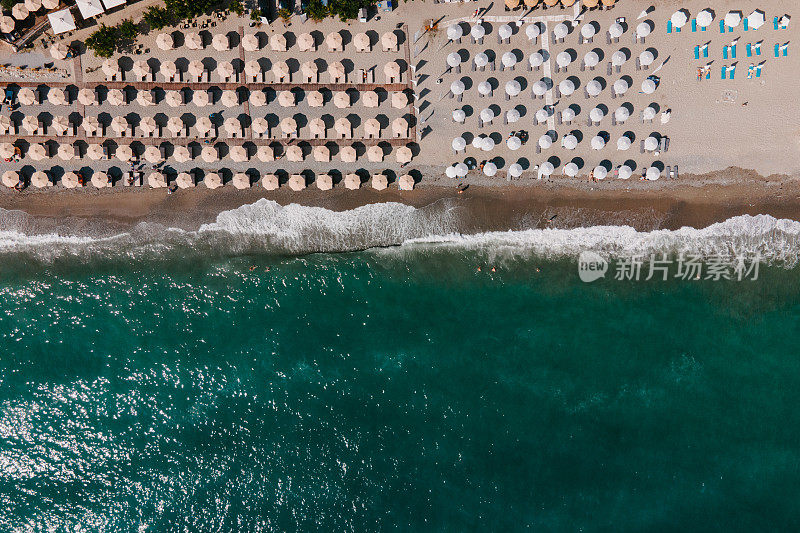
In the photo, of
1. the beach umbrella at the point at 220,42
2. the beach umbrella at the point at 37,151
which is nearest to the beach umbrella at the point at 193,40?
the beach umbrella at the point at 220,42

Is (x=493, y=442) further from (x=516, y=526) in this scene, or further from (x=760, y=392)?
(x=760, y=392)

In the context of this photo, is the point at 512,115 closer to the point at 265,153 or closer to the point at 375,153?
the point at 375,153

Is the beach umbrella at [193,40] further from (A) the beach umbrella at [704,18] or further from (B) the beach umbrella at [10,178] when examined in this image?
(A) the beach umbrella at [704,18]

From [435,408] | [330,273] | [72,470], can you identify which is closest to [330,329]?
[330,273]

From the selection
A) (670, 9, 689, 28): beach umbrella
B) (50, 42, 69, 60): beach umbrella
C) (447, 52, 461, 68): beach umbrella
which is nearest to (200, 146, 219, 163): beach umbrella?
(50, 42, 69, 60): beach umbrella

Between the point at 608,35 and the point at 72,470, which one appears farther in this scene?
the point at 72,470

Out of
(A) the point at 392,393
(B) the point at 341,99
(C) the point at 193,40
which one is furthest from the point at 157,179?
(A) the point at 392,393
